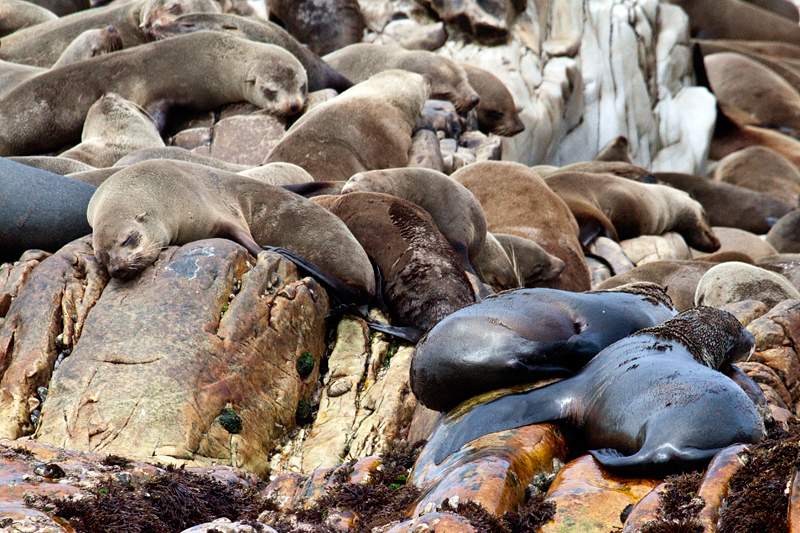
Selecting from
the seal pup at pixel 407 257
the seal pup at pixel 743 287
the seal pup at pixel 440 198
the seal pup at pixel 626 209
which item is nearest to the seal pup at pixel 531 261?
the seal pup at pixel 440 198

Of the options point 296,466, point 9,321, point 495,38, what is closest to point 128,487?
point 296,466

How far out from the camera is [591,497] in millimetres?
3055

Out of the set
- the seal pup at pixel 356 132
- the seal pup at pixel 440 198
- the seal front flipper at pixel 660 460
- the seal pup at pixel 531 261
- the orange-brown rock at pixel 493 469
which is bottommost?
the seal pup at pixel 531 261

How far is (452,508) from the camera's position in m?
2.93

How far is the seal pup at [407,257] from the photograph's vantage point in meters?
6.46

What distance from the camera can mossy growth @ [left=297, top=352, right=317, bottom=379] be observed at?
5.76 m

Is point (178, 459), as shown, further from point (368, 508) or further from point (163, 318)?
point (368, 508)

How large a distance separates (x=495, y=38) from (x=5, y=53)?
375 inches

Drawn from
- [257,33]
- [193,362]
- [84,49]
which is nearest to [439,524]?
[193,362]

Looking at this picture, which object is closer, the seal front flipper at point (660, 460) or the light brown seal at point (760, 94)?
the seal front flipper at point (660, 460)

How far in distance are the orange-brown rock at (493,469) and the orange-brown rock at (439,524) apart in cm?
22

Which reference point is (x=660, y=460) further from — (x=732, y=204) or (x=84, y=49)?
(x=732, y=204)

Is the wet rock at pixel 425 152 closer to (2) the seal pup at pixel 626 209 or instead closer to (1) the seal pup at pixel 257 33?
(2) the seal pup at pixel 626 209

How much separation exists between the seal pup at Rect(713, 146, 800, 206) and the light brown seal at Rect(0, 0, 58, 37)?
1618 centimetres
